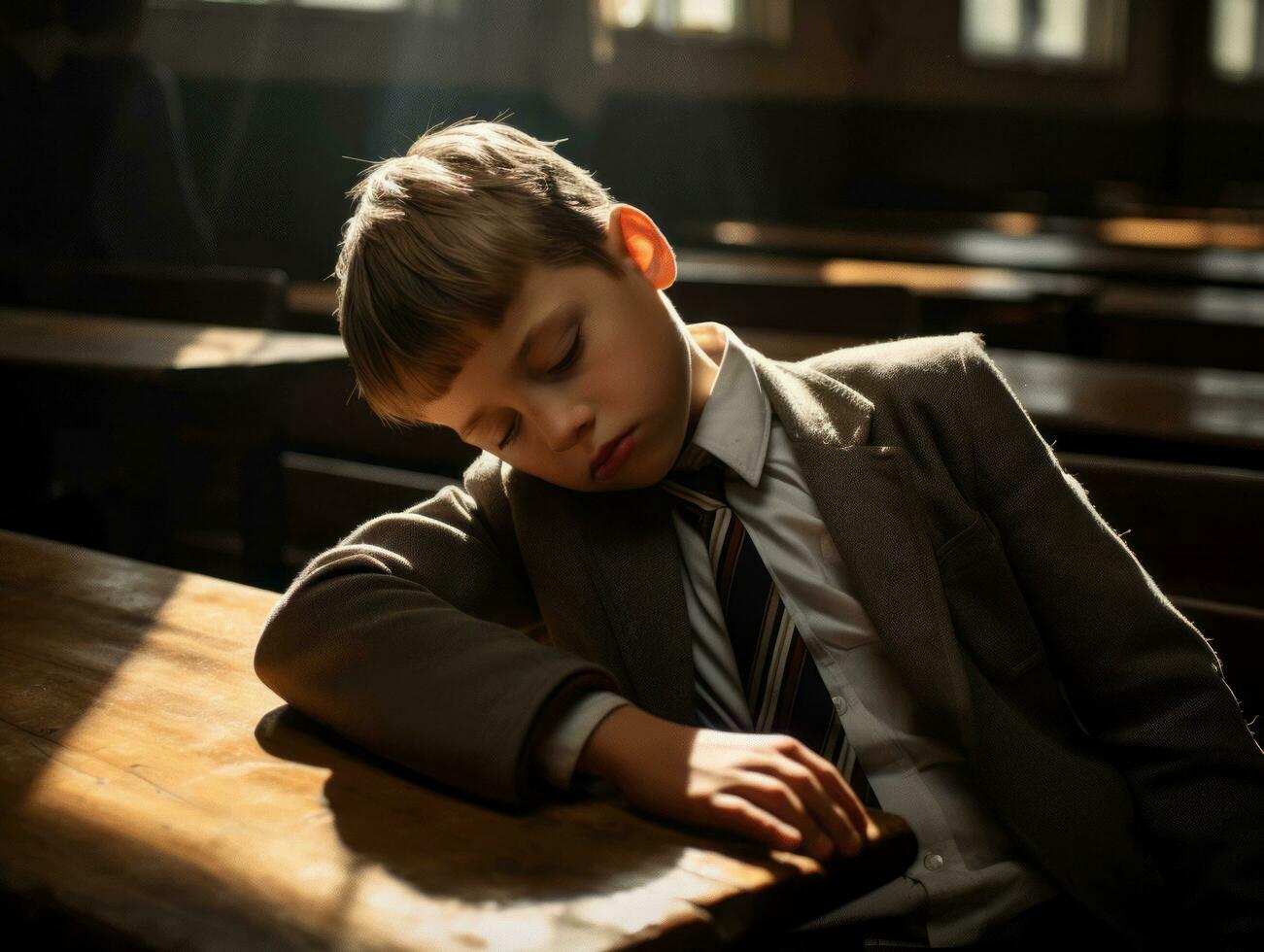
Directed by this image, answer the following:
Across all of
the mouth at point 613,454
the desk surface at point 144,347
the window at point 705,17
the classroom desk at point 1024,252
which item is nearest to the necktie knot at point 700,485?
the mouth at point 613,454

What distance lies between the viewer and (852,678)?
112 centimetres

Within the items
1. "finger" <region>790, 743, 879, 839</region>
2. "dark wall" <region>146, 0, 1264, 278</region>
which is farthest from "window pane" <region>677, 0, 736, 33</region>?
"finger" <region>790, 743, 879, 839</region>

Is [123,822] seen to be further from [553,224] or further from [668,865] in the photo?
[553,224]

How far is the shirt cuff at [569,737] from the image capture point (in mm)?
865

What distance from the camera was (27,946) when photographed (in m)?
0.76

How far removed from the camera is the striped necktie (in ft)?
3.68

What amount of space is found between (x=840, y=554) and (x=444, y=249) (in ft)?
1.29

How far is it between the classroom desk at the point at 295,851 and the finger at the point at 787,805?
1cm

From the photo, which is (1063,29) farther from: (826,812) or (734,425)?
(826,812)

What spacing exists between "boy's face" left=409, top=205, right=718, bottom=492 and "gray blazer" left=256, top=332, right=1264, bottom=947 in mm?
89

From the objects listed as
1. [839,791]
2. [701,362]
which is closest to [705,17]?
[701,362]

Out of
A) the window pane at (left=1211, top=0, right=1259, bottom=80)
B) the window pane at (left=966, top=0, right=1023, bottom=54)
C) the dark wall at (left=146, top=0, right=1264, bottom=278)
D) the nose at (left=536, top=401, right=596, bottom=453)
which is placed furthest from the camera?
the window pane at (left=1211, top=0, right=1259, bottom=80)

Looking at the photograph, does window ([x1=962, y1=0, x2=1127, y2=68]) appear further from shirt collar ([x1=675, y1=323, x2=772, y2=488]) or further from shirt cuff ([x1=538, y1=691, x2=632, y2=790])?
shirt cuff ([x1=538, y1=691, x2=632, y2=790])

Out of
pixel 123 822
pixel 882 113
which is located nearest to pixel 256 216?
pixel 123 822
